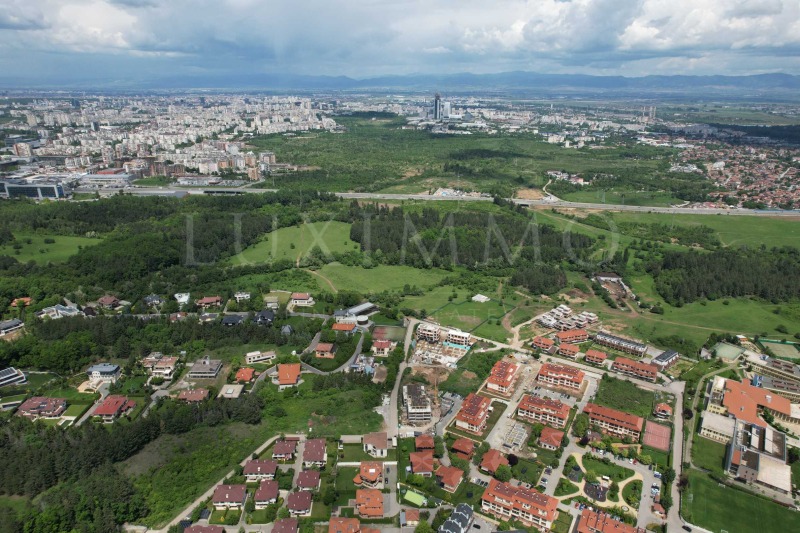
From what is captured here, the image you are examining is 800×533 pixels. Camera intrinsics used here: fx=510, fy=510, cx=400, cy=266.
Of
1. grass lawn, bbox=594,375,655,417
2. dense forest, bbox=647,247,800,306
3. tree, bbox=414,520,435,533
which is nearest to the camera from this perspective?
tree, bbox=414,520,435,533

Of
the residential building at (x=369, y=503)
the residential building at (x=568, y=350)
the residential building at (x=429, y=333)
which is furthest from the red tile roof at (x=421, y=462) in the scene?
the residential building at (x=568, y=350)

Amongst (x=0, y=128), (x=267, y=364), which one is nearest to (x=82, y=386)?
(x=267, y=364)

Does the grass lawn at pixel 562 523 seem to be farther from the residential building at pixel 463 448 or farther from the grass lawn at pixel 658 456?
the grass lawn at pixel 658 456

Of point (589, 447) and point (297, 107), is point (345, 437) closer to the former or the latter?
point (589, 447)

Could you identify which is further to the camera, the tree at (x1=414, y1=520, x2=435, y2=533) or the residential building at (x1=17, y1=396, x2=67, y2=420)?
the residential building at (x1=17, y1=396, x2=67, y2=420)

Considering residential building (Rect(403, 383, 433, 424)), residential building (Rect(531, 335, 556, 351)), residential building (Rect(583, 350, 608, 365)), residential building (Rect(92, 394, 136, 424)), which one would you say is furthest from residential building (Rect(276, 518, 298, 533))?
residential building (Rect(583, 350, 608, 365))

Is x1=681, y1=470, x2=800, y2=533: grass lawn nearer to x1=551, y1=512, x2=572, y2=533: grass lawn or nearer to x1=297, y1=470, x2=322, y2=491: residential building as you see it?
x1=551, y1=512, x2=572, y2=533: grass lawn

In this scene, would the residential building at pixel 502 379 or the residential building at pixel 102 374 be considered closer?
the residential building at pixel 502 379
